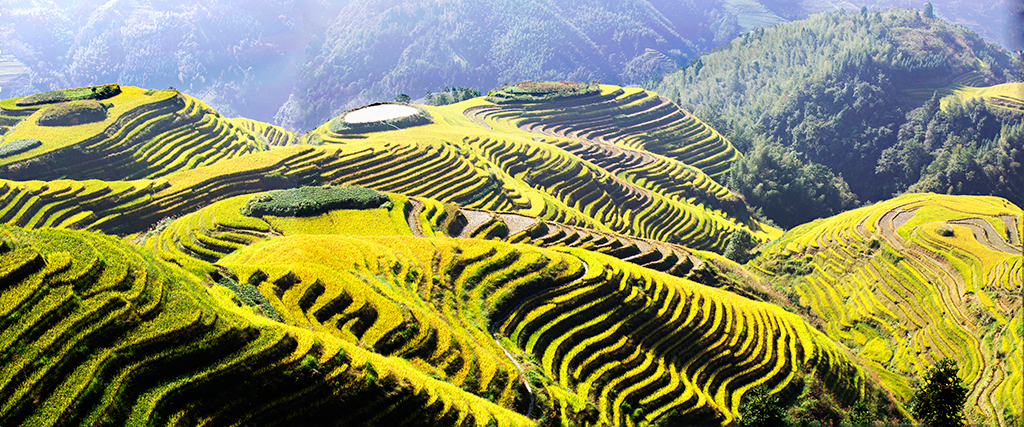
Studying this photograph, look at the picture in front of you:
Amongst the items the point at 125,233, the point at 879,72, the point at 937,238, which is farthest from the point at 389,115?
the point at 879,72

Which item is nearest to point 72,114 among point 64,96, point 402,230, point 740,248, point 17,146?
point 17,146

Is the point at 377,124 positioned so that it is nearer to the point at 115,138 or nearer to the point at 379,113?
the point at 379,113

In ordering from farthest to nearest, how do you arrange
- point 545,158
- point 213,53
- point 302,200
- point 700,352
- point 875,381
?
1. point 213,53
2. point 545,158
3. point 302,200
4. point 875,381
5. point 700,352

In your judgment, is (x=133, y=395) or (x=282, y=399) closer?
(x=133, y=395)

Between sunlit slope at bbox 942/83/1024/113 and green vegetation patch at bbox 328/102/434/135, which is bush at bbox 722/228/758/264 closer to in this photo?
green vegetation patch at bbox 328/102/434/135

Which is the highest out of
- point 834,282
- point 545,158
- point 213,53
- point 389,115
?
point 213,53

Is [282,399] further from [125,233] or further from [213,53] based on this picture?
[213,53]
